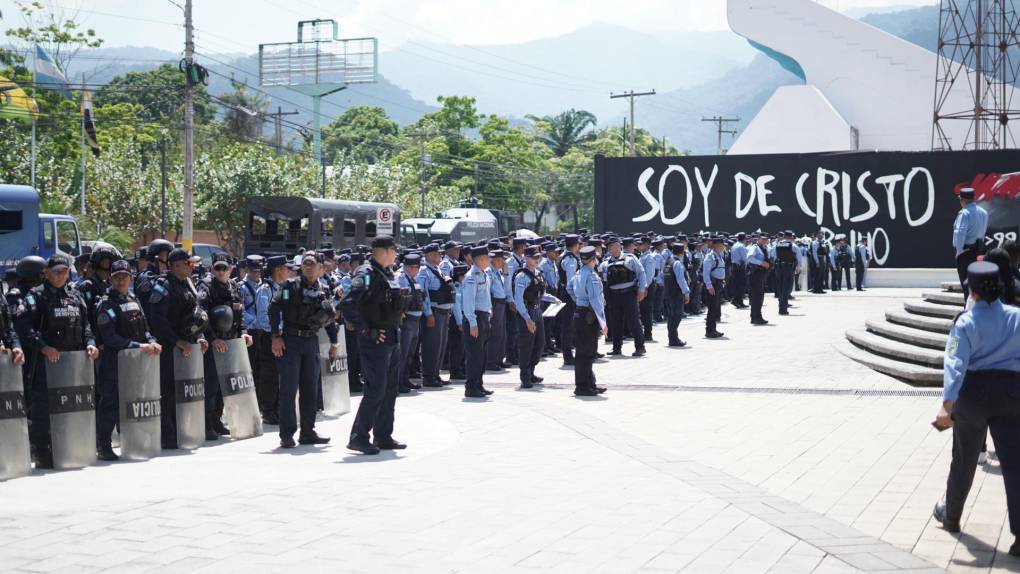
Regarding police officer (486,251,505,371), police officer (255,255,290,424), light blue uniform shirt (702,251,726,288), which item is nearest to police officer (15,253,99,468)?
police officer (255,255,290,424)

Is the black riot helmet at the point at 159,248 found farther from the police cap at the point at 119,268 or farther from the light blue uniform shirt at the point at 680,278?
the light blue uniform shirt at the point at 680,278

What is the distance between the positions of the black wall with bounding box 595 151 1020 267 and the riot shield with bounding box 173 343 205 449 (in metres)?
29.7

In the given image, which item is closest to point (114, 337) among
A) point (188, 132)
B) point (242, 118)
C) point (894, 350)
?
point (894, 350)

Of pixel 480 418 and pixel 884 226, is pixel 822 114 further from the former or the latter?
pixel 480 418

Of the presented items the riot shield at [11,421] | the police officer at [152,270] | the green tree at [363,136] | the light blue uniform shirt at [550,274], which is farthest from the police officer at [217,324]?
the green tree at [363,136]

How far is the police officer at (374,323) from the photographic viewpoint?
9906mm

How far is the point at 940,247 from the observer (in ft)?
122

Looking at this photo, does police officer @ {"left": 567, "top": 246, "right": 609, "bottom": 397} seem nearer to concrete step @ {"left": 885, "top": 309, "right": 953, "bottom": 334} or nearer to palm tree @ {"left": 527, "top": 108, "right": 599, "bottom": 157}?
concrete step @ {"left": 885, "top": 309, "right": 953, "bottom": 334}

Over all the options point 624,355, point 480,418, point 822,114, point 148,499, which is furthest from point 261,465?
point 822,114

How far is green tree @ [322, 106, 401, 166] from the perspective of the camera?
111m

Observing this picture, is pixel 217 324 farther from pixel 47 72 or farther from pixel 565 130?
pixel 565 130

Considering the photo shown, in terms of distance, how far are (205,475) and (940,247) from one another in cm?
3274

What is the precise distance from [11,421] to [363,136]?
111m

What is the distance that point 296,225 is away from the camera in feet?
107
